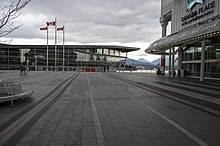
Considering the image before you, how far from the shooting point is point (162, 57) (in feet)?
127

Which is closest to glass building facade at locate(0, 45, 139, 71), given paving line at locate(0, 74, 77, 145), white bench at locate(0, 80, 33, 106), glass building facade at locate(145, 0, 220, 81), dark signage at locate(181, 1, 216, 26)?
glass building facade at locate(145, 0, 220, 81)

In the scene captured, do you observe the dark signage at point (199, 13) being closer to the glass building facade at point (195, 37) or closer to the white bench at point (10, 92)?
the glass building facade at point (195, 37)

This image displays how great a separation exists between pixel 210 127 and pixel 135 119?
2.21 metres

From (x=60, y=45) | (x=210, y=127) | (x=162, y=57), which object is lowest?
(x=210, y=127)

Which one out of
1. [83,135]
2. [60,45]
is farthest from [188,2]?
[60,45]

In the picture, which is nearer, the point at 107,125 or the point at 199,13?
the point at 107,125

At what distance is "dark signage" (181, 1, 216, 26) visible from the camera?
2233 cm

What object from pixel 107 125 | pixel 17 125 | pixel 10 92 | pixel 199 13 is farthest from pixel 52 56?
pixel 107 125

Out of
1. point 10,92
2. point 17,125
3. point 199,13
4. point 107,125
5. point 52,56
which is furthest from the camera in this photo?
point 52,56

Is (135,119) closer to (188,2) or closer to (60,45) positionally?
(188,2)

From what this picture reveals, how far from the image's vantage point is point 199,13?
2475 centimetres

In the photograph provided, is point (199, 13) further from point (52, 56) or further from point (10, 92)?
point (52, 56)

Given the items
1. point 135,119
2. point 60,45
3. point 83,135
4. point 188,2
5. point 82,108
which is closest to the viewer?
point 83,135

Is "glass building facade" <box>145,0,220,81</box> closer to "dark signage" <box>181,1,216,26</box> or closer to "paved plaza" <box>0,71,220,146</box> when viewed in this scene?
"dark signage" <box>181,1,216,26</box>
